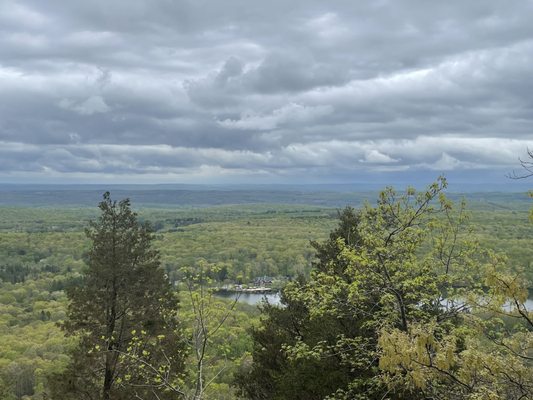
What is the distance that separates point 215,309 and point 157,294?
9.98m

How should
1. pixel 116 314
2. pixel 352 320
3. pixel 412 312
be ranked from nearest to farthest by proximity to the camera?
pixel 412 312, pixel 352 320, pixel 116 314

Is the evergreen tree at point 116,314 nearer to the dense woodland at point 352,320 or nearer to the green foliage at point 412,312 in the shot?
the dense woodland at point 352,320

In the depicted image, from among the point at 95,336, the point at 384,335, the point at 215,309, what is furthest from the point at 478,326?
the point at 95,336

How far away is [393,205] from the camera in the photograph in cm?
1566

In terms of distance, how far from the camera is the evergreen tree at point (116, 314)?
67.6 ft

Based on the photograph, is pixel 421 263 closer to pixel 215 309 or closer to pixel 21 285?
pixel 215 309

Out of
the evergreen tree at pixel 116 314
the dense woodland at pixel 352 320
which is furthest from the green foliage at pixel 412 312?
the evergreen tree at pixel 116 314

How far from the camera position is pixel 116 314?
22.2 metres

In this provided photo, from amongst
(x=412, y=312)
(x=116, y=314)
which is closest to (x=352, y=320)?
(x=412, y=312)

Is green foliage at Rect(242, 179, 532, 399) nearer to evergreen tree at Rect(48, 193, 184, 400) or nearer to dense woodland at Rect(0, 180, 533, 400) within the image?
dense woodland at Rect(0, 180, 533, 400)

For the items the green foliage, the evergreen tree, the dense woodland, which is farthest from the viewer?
the evergreen tree

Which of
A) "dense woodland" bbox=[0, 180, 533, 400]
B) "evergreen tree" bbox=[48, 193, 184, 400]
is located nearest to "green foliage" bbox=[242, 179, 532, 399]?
"dense woodland" bbox=[0, 180, 533, 400]

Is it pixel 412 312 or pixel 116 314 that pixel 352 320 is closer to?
pixel 412 312

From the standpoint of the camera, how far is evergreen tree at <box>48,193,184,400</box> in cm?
2061
